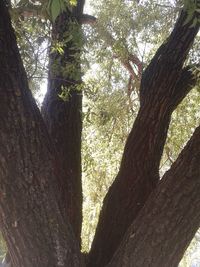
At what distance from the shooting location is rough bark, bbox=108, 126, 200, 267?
2393 mm

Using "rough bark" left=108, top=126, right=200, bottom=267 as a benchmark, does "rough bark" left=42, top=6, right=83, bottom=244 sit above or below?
above

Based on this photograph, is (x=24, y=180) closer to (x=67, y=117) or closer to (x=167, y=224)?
(x=167, y=224)

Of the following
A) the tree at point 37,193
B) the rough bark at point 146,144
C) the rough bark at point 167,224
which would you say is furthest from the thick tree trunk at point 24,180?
the rough bark at point 146,144

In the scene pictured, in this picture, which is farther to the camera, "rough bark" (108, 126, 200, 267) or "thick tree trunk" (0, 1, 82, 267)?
"rough bark" (108, 126, 200, 267)

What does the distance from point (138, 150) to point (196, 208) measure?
0.82 meters

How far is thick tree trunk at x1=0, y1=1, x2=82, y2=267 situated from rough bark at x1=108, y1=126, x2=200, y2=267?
1.05ft

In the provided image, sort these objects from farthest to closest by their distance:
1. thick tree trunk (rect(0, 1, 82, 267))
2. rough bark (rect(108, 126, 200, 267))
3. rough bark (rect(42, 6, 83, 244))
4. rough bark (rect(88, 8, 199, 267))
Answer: rough bark (rect(42, 6, 83, 244)) < rough bark (rect(88, 8, 199, 267)) < rough bark (rect(108, 126, 200, 267)) < thick tree trunk (rect(0, 1, 82, 267))

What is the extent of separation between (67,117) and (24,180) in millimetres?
1213

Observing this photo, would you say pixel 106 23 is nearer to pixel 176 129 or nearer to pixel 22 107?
pixel 176 129

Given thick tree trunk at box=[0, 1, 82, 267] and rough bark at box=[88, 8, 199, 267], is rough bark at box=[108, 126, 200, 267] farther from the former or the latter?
rough bark at box=[88, 8, 199, 267]

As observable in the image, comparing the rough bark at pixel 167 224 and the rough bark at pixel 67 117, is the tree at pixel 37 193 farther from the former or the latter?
the rough bark at pixel 67 117

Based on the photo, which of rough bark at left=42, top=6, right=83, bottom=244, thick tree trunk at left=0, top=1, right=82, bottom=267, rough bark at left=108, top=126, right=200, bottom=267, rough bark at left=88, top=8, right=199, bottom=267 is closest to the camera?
thick tree trunk at left=0, top=1, right=82, bottom=267

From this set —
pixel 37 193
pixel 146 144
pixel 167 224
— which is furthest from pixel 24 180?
pixel 146 144

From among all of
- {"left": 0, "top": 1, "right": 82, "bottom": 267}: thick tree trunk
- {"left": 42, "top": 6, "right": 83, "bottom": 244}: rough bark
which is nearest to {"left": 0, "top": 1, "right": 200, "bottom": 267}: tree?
{"left": 0, "top": 1, "right": 82, "bottom": 267}: thick tree trunk
